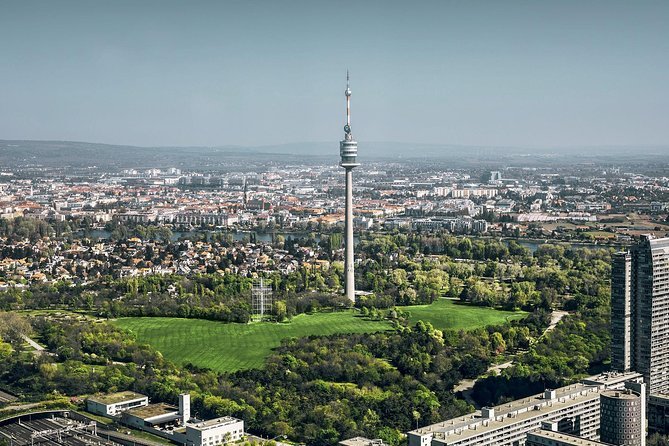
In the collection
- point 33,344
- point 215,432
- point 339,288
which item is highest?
point 215,432

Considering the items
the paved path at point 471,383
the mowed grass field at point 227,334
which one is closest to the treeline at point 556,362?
the paved path at point 471,383

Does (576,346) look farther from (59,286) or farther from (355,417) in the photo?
(59,286)

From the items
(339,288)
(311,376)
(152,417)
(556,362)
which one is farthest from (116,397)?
(339,288)

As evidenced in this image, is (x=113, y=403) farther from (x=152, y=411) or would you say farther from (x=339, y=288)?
(x=339, y=288)

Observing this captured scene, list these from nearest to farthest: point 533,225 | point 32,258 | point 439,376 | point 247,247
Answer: point 439,376, point 32,258, point 247,247, point 533,225

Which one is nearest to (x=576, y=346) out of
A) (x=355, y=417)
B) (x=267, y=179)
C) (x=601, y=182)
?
(x=355, y=417)

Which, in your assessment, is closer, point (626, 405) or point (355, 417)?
point (626, 405)

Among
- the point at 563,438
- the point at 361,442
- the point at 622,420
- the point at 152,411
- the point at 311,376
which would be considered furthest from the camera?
the point at 311,376
